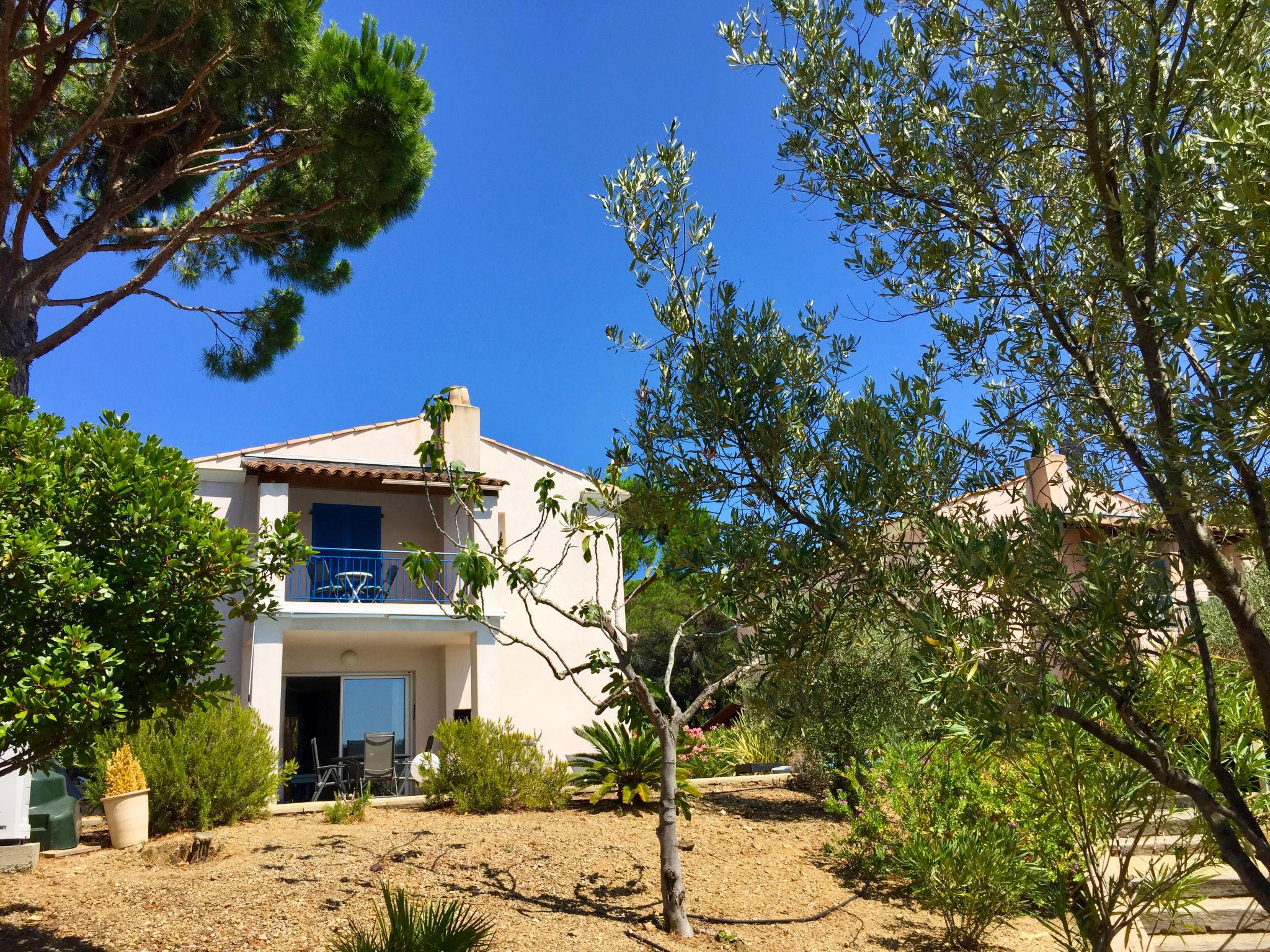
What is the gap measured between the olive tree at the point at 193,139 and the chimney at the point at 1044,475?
28.4 ft

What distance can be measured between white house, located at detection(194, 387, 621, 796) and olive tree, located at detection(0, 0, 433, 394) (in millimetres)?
4784

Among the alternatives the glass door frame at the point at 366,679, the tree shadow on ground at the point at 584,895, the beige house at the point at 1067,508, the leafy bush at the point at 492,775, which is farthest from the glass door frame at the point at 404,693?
the beige house at the point at 1067,508

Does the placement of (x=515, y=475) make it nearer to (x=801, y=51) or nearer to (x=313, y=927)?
(x=313, y=927)

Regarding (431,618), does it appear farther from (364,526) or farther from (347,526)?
(347,526)

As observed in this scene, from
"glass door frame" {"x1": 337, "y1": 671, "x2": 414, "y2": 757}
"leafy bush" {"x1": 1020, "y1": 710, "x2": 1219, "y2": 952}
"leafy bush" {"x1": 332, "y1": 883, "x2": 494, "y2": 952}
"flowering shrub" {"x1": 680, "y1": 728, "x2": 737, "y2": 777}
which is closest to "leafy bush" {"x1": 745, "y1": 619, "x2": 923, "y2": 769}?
"leafy bush" {"x1": 1020, "y1": 710, "x2": 1219, "y2": 952}

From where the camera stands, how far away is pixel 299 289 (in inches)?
502

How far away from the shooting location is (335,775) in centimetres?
1338

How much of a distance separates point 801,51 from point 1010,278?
1551mm

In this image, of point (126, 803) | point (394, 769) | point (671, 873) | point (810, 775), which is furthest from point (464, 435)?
point (671, 873)

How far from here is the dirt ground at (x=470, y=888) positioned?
586 cm

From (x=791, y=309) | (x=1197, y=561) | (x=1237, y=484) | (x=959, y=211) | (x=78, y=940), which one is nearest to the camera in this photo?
(x=1237, y=484)

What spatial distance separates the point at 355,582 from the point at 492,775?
7980 mm

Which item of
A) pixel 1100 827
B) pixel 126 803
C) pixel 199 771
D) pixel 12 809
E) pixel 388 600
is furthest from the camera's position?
pixel 388 600

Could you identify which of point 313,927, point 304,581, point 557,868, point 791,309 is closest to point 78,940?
point 313,927
